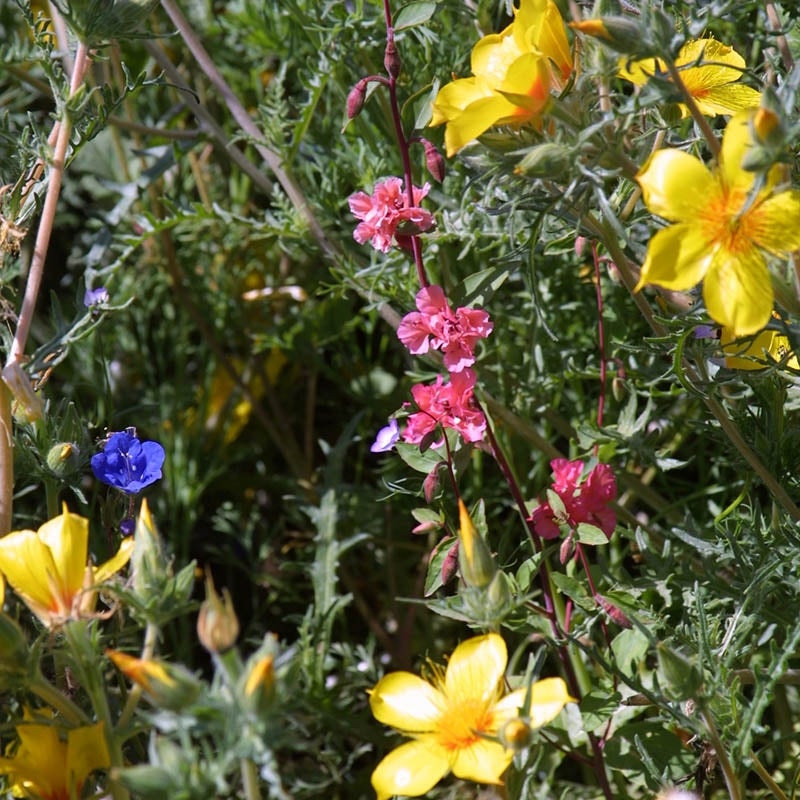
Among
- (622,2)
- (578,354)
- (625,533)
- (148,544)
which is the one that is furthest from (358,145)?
(148,544)

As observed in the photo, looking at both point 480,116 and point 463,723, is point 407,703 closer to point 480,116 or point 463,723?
point 463,723

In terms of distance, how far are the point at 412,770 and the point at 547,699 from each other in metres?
0.12

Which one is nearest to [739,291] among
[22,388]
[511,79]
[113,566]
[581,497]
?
[511,79]

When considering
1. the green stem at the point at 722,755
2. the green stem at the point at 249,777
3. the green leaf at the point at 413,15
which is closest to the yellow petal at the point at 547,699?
the green stem at the point at 722,755

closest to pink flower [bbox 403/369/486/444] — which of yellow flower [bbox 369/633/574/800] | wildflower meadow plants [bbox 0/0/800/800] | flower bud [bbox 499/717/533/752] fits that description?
wildflower meadow plants [bbox 0/0/800/800]

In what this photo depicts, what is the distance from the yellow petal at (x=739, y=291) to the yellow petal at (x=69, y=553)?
21.0 inches

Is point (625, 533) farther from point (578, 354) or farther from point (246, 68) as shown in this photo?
point (246, 68)

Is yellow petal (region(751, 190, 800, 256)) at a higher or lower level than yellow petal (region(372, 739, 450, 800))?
higher

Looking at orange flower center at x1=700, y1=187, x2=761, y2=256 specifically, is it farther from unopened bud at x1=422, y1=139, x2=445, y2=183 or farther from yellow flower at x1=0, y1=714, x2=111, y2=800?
yellow flower at x1=0, y1=714, x2=111, y2=800

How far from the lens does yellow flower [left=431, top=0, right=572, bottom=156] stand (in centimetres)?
88

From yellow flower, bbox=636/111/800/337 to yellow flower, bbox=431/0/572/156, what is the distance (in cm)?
11

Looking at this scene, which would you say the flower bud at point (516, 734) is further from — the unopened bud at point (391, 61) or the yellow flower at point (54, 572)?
the unopened bud at point (391, 61)

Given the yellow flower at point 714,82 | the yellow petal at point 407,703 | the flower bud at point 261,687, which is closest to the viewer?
the flower bud at point 261,687

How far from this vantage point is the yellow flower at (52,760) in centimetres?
90
